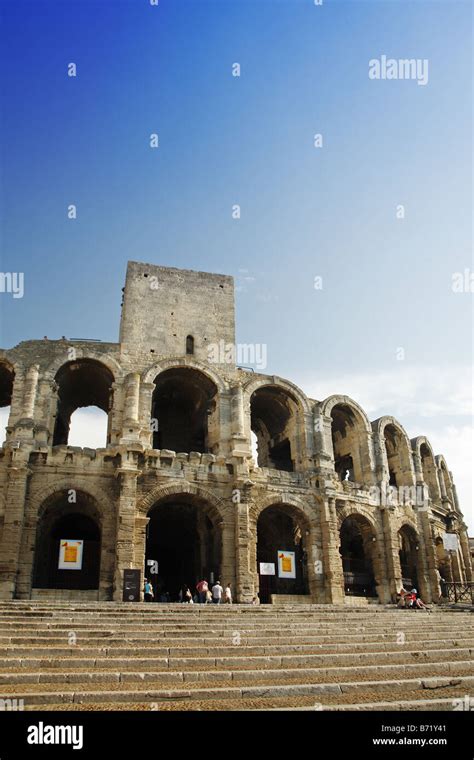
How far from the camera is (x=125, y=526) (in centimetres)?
2108

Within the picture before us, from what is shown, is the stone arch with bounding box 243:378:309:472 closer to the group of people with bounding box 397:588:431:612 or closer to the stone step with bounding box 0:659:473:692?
the group of people with bounding box 397:588:431:612

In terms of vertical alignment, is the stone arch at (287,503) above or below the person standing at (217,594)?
above

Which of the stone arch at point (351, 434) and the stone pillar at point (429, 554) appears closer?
the stone pillar at point (429, 554)

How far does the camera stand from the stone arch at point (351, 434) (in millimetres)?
27812

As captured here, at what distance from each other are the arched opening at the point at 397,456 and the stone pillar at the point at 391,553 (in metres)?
3.46

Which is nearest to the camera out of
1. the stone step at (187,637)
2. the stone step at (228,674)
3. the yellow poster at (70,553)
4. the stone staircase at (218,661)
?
the stone staircase at (218,661)

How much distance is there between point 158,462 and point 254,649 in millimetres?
12562

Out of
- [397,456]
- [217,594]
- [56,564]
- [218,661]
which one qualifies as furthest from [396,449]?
[218,661]

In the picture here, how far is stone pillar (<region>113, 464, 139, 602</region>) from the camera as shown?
20.3 m

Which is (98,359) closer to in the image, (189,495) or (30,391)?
(30,391)

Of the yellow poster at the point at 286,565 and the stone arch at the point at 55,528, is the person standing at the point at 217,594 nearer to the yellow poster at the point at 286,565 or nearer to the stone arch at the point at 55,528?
the yellow poster at the point at 286,565

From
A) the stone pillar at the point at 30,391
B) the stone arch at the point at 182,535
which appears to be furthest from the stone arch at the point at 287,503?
the stone pillar at the point at 30,391

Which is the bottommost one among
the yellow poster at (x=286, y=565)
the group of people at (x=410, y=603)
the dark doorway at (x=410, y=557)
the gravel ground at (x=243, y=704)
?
the gravel ground at (x=243, y=704)

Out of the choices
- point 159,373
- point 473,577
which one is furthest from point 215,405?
point 473,577
